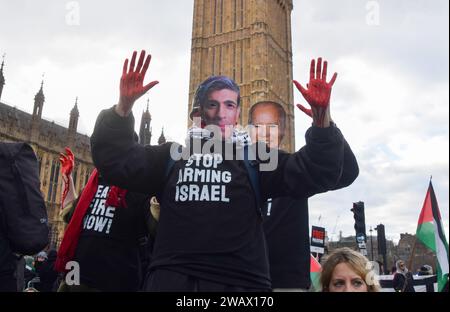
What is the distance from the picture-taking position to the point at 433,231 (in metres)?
5.71

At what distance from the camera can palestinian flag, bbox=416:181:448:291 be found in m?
5.02

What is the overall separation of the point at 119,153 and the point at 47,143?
2812cm

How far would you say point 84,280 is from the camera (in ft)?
8.36

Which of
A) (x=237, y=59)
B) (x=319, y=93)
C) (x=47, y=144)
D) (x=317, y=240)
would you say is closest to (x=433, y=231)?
(x=317, y=240)

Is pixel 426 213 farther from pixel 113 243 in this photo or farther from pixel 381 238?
pixel 381 238

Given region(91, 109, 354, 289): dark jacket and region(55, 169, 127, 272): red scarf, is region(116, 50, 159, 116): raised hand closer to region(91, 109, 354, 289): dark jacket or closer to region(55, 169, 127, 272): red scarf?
region(91, 109, 354, 289): dark jacket

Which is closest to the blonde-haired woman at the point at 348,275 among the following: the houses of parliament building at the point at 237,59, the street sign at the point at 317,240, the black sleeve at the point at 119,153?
the black sleeve at the point at 119,153

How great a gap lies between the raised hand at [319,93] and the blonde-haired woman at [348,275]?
0.85 metres

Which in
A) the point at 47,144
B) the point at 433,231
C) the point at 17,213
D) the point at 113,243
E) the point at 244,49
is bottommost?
the point at 113,243

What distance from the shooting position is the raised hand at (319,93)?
1684 millimetres
